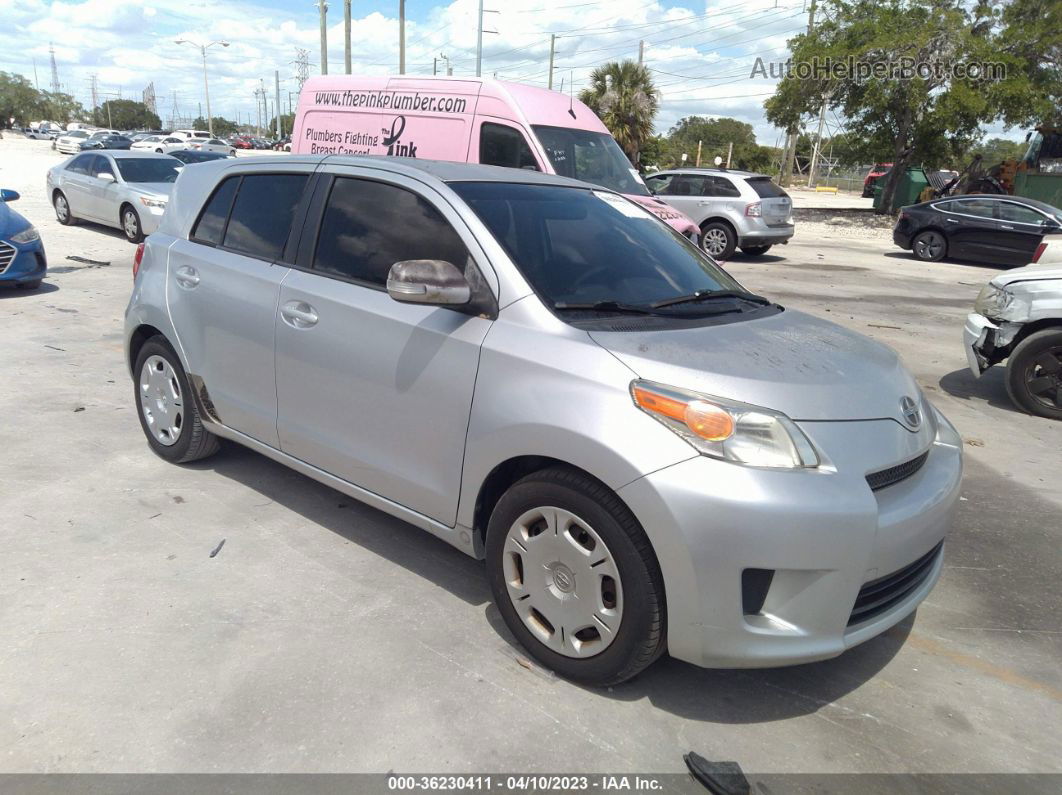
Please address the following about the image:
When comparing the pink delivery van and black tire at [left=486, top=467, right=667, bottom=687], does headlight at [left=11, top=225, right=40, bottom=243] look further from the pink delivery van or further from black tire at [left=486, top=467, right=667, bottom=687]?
black tire at [left=486, top=467, right=667, bottom=687]

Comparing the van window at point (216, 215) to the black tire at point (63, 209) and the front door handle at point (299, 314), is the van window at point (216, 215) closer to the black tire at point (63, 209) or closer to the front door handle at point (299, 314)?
the front door handle at point (299, 314)

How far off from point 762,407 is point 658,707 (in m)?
1.12

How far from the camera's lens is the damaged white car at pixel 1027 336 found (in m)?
6.55

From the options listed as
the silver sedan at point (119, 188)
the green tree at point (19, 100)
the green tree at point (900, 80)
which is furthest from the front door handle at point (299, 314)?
the green tree at point (19, 100)

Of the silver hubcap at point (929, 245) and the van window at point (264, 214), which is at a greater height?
the van window at point (264, 214)

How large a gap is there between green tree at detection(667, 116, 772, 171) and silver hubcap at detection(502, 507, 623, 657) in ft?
196

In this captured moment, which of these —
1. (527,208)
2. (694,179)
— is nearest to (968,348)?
(527,208)

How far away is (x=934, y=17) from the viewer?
83.6 ft

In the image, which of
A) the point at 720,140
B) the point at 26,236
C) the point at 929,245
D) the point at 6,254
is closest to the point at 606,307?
the point at 6,254

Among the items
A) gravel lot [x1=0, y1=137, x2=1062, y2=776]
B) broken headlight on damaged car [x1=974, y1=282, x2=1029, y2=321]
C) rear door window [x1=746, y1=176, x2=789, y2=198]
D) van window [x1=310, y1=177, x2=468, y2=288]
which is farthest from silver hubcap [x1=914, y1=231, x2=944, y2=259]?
van window [x1=310, y1=177, x2=468, y2=288]

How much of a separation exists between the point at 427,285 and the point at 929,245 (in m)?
17.5

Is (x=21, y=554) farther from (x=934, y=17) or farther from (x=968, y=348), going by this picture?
(x=934, y=17)

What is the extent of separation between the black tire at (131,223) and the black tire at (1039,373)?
42.8 feet

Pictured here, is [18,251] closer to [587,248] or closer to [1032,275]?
[587,248]
